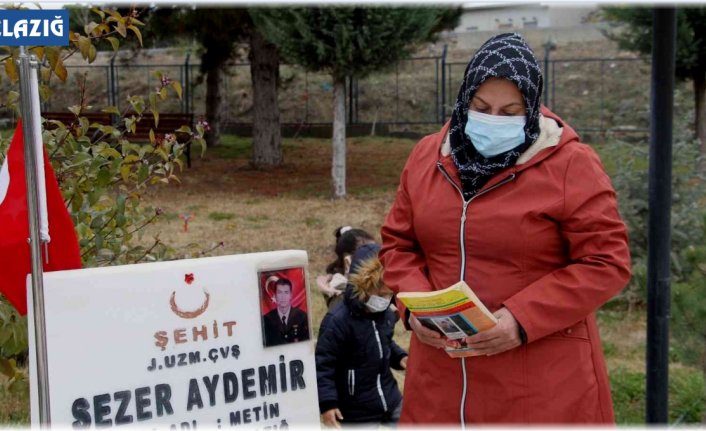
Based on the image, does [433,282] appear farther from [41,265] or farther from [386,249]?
[41,265]

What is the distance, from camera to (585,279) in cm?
229

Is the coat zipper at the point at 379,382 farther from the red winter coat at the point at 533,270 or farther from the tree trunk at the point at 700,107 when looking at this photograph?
the tree trunk at the point at 700,107

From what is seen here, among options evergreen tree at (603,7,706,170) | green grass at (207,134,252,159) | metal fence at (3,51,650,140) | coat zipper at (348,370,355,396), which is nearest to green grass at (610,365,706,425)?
coat zipper at (348,370,355,396)

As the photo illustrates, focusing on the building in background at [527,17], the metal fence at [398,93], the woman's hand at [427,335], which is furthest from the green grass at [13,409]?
the building in background at [527,17]

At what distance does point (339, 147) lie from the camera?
13.6 m

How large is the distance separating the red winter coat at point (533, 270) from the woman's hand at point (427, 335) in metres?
0.05

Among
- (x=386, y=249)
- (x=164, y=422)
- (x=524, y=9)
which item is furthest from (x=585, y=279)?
(x=524, y=9)

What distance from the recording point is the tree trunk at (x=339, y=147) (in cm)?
1354

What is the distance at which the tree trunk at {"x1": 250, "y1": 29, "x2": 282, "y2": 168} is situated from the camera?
52.2 ft

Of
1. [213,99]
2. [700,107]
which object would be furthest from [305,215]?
[213,99]

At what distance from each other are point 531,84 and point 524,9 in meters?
28.3

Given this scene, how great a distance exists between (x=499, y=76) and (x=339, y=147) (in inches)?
444

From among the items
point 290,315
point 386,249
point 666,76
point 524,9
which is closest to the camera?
point 290,315

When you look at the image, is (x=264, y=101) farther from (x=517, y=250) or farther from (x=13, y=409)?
(x=517, y=250)
